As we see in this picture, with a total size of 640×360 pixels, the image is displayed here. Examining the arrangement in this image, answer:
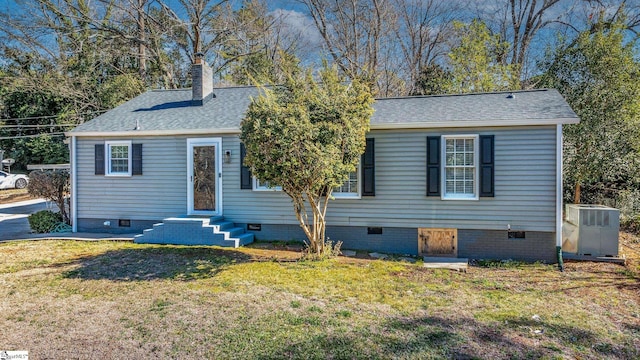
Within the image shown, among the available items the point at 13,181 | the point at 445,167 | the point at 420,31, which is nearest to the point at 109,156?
the point at 445,167

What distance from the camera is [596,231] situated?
320 inches

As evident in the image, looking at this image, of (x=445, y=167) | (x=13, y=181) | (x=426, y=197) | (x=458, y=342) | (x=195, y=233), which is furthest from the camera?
(x=13, y=181)

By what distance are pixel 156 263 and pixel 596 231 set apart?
8966 millimetres

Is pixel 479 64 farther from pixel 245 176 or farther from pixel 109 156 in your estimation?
pixel 109 156

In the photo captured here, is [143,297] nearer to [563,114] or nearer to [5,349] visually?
[5,349]

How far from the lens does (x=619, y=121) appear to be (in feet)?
36.7

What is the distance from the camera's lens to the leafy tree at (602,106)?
11148 mm

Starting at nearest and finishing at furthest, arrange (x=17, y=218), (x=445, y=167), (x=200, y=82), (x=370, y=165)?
(x=445, y=167), (x=370, y=165), (x=200, y=82), (x=17, y=218)

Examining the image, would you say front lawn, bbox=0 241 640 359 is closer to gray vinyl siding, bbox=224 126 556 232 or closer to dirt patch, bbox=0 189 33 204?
gray vinyl siding, bbox=224 126 556 232

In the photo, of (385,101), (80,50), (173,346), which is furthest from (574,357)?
(80,50)

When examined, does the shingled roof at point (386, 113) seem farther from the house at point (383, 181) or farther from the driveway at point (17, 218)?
the driveway at point (17, 218)

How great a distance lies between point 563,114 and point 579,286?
3.46m

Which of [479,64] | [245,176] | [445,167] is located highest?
[479,64]

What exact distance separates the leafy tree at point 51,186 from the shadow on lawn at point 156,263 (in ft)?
14.6
